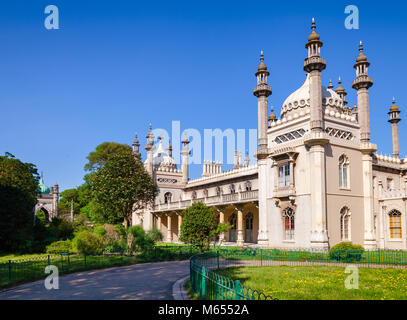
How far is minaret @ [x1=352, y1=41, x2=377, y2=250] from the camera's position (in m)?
25.3

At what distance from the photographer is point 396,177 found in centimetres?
3038

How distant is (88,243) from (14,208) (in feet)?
27.9

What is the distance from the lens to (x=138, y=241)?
78.2 feet

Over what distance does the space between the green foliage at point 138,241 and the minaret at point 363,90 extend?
56.6 ft

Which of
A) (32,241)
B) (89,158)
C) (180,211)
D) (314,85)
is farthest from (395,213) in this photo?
(89,158)

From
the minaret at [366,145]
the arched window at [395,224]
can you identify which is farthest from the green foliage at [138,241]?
the arched window at [395,224]

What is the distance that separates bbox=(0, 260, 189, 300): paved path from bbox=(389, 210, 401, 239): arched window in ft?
59.9

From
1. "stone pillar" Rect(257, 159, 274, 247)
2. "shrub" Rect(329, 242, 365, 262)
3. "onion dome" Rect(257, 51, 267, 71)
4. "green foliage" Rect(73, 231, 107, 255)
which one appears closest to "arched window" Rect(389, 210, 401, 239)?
"shrub" Rect(329, 242, 365, 262)

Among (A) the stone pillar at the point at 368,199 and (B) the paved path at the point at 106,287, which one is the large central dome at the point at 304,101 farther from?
(B) the paved path at the point at 106,287

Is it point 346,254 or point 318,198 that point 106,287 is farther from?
point 318,198

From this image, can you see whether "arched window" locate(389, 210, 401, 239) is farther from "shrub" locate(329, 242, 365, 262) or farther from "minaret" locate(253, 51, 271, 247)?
"minaret" locate(253, 51, 271, 247)

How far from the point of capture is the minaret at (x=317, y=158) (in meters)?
22.9
